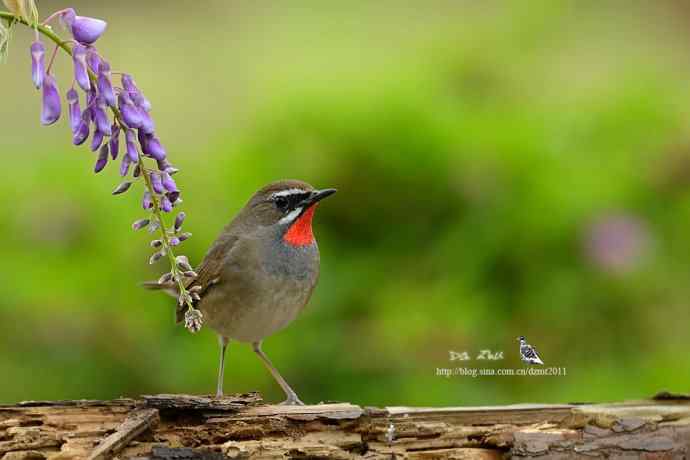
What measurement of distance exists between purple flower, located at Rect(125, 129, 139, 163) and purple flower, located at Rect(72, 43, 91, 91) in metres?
0.18

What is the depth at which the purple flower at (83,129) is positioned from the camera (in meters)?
2.97

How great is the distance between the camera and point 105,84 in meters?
2.97

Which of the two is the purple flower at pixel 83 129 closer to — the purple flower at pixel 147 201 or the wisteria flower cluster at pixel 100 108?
the wisteria flower cluster at pixel 100 108

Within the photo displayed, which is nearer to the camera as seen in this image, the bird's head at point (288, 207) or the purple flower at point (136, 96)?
the purple flower at point (136, 96)

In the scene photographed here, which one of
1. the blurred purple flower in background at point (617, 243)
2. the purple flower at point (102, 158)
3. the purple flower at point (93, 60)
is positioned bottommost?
the purple flower at point (102, 158)

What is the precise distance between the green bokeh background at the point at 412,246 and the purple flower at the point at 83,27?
12.3ft

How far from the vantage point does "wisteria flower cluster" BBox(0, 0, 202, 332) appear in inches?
115

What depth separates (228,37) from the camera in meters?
16.4

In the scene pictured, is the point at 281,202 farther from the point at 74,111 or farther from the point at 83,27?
the point at 83,27

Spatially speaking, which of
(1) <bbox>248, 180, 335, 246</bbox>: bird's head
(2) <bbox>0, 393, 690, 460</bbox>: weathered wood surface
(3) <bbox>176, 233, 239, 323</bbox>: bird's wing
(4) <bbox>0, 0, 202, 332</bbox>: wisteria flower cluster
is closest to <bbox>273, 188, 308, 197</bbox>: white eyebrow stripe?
(1) <bbox>248, 180, 335, 246</bbox>: bird's head

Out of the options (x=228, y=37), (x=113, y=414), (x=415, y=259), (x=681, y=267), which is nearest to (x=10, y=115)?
(x=228, y=37)

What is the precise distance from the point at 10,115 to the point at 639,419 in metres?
11.9

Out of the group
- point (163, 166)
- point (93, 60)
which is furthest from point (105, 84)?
point (163, 166)

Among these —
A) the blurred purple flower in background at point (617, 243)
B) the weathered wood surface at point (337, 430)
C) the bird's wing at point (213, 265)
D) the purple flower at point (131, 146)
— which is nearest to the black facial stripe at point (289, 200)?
the bird's wing at point (213, 265)
